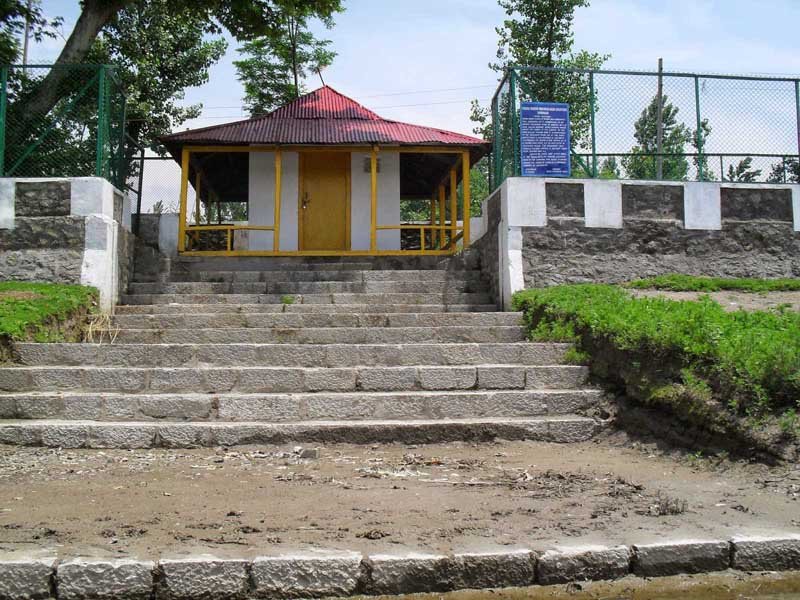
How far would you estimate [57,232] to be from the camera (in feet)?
27.0

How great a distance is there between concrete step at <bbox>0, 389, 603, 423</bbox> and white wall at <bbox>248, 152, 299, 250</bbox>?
784 cm

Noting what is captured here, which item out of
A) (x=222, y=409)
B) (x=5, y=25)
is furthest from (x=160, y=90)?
(x=222, y=409)

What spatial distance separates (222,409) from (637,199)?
20.3 feet

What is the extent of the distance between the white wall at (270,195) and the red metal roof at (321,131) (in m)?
0.71

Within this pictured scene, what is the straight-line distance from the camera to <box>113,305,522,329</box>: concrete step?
763cm

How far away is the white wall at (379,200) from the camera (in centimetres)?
1334

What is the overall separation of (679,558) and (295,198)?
11173 millimetres

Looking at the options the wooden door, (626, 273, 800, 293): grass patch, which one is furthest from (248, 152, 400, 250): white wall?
(626, 273, 800, 293): grass patch

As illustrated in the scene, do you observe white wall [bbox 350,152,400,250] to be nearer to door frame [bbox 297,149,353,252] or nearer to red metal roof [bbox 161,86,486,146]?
door frame [bbox 297,149,353,252]

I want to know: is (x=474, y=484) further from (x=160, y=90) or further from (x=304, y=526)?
(x=160, y=90)

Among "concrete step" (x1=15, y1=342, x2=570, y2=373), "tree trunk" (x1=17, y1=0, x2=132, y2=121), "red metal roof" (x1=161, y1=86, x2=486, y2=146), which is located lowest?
"concrete step" (x1=15, y1=342, x2=570, y2=373)

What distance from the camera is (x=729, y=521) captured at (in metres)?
3.39

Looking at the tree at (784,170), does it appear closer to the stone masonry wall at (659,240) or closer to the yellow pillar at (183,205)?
the stone masonry wall at (659,240)

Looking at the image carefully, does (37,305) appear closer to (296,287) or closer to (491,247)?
(296,287)
